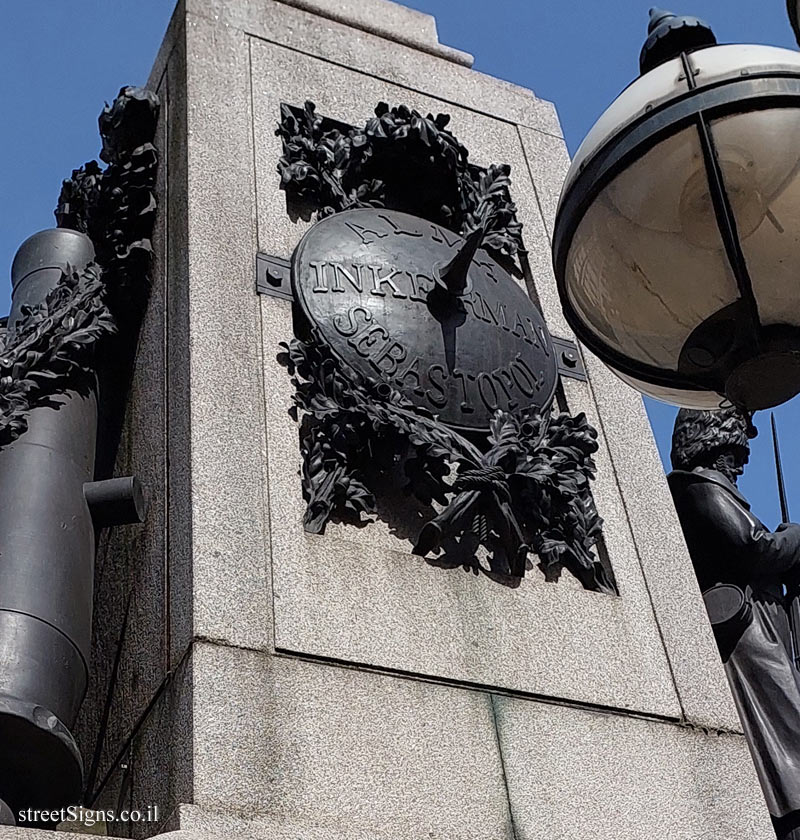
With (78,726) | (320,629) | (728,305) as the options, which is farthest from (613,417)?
(728,305)

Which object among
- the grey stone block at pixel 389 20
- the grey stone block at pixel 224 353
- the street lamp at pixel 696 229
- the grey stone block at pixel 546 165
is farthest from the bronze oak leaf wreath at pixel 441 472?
the grey stone block at pixel 389 20

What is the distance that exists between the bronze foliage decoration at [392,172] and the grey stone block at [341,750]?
8.19ft

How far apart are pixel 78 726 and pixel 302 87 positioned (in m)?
3.31

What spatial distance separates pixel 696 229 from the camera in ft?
10.3

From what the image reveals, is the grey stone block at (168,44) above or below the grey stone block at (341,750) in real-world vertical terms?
above

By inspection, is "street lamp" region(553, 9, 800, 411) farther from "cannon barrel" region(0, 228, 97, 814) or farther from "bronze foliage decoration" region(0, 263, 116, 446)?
"bronze foliage decoration" region(0, 263, 116, 446)

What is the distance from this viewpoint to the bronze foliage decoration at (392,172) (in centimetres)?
632

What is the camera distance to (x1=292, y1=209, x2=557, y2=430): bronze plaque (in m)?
5.60

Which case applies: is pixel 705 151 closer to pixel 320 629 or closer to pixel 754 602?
pixel 320 629

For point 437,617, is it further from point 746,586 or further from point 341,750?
point 746,586

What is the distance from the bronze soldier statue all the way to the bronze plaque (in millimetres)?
1034

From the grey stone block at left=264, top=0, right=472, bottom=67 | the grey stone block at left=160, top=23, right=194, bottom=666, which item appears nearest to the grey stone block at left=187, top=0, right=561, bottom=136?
the grey stone block at left=264, top=0, right=472, bottom=67

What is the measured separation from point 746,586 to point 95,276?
11.1 ft

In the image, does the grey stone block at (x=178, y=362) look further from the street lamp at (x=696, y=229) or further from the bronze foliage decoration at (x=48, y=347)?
the street lamp at (x=696, y=229)
